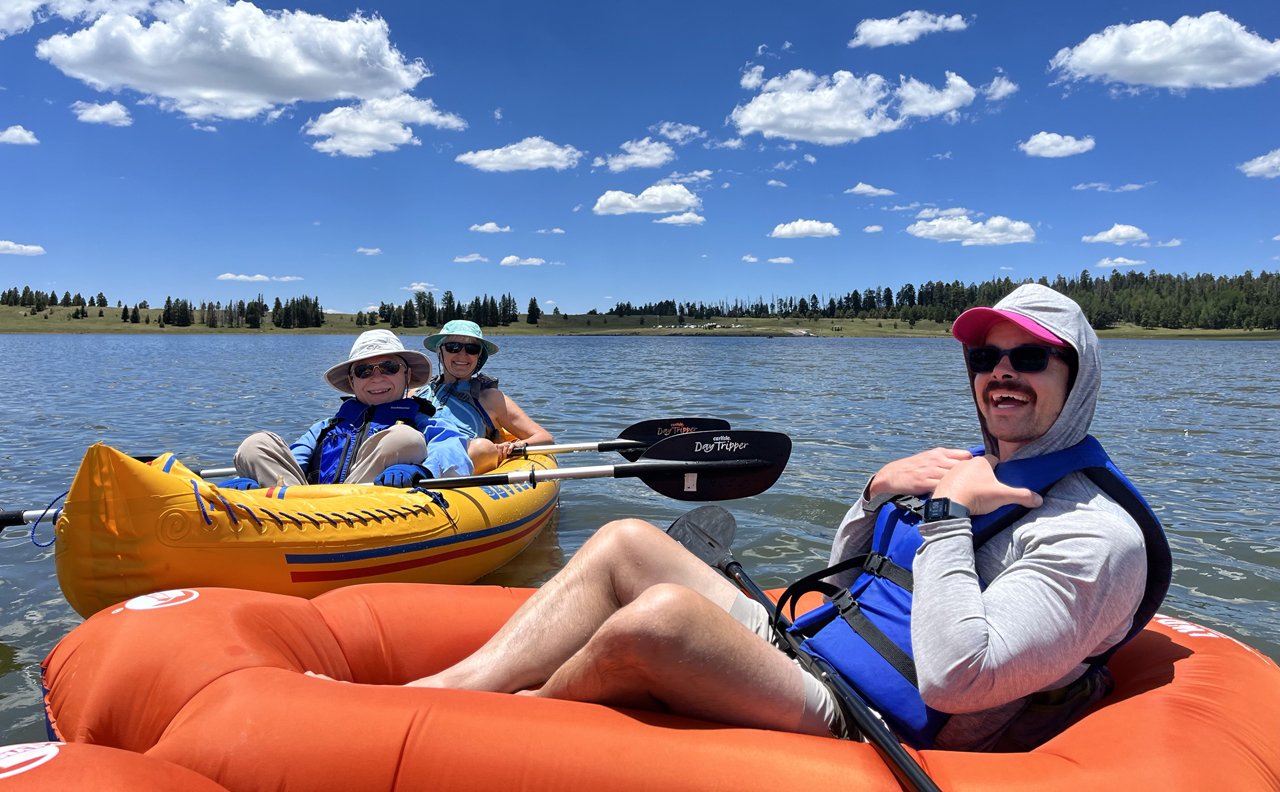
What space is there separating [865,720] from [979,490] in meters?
0.69

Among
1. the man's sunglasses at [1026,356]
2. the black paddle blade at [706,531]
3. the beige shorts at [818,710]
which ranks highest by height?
the man's sunglasses at [1026,356]

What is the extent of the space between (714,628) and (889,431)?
34.6ft

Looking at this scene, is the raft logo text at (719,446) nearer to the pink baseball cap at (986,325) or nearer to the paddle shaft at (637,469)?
the paddle shaft at (637,469)

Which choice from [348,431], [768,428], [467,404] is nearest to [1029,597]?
[348,431]

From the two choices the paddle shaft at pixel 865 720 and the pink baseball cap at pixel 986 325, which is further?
the pink baseball cap at pixel 986 325

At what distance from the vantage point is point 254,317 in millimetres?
118125

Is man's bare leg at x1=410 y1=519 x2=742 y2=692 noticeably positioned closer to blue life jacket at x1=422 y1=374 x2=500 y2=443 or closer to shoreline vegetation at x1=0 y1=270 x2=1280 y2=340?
blue life jacket at x1=422 y1=374 x2=500 y2=443

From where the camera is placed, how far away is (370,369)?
16.9 feet

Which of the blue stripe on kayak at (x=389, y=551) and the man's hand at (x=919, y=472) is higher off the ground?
the man's hand at (x=919, y=472)

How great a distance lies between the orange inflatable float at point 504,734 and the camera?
5.98 feet

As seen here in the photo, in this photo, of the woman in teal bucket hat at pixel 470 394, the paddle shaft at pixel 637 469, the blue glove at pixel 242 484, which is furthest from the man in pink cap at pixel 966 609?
the woman in teal bucket hat at pixel 470 394

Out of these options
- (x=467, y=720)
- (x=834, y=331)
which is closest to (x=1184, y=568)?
(x=467, y=720)

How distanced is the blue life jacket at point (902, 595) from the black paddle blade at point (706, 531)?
1.07 m

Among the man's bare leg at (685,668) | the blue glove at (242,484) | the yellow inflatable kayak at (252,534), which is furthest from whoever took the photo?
the blue glove at (242,484)
